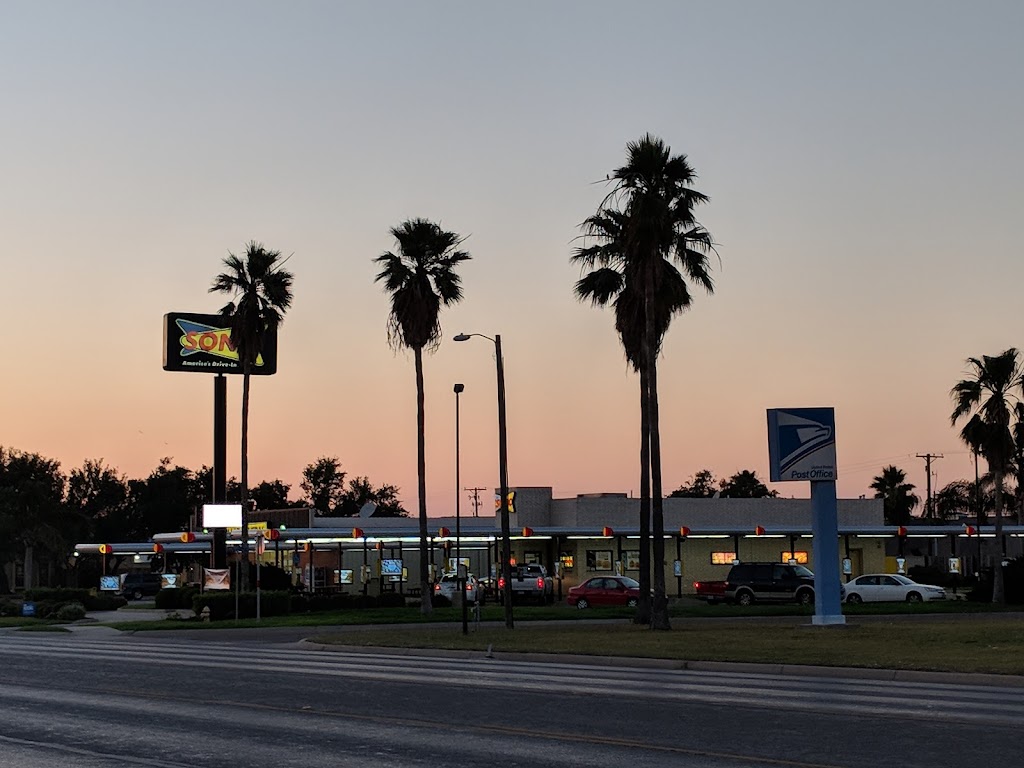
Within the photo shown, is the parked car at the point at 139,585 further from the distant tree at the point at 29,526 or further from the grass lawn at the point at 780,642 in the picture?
the grass lawn at the point at 780,642

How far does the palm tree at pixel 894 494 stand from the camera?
123 metres

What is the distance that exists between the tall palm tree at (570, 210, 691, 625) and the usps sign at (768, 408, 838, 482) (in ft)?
11.8

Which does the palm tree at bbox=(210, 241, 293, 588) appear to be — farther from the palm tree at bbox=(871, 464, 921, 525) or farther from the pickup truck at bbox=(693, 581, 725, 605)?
the palm tree at bbox=(871, 464, 921, 525)

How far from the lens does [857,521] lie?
77125 millimetres

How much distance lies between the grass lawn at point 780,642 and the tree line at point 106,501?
65.7m

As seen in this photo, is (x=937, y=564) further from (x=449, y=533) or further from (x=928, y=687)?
(x=928, y=687)

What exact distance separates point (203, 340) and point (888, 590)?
34652 millimetres

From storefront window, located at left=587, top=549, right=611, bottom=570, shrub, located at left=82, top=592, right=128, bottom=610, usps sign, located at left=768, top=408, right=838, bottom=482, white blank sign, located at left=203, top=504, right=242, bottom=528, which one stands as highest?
usps sign, located at left=768, top=408, right=838, bottom=482

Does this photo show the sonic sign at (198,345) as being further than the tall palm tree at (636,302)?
Yes

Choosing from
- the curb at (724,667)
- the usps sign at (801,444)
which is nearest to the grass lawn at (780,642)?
the curb at (724,667)

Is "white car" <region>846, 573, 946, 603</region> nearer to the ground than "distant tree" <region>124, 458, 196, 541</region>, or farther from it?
nearer to the ground

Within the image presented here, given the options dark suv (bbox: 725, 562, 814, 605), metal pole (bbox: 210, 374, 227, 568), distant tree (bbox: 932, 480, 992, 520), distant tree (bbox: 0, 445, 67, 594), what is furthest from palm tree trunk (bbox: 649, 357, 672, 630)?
distant tree (bbox: 932, 480, 992, 520)

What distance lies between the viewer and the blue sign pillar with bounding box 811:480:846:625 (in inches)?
1394

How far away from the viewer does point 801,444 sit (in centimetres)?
3775
